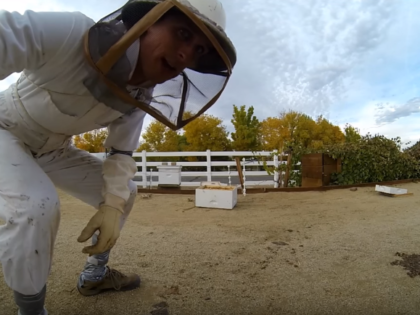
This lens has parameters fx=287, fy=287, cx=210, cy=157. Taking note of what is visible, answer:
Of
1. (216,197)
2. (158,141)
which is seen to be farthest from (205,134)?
(216,197)

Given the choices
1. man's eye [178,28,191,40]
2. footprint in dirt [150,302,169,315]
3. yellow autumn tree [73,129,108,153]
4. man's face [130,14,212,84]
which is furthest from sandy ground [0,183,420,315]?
yellow autumn tree [73,129,108,153]

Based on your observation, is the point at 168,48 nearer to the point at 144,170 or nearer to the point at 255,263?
the point at 255,263

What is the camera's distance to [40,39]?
0.96m

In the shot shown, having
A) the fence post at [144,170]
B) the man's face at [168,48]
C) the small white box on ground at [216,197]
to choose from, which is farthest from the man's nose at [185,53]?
the fence post at [144,170]

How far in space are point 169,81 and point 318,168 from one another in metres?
5.36

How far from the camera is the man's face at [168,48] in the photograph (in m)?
1.03

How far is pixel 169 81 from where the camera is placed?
4.10 ft

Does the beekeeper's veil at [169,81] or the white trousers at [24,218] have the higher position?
the beekeeper's veil at [169,81]

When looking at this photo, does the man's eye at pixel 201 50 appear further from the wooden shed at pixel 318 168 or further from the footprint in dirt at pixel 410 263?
the wooden shed at pixel 318 168

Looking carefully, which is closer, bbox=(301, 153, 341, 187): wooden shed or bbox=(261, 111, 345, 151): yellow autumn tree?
bbox=(301, 153, 341, 187): wooden shed

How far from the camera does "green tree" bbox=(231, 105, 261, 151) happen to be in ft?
79.6

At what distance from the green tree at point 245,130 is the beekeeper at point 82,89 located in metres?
22.8

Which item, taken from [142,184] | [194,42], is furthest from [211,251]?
[142,184]

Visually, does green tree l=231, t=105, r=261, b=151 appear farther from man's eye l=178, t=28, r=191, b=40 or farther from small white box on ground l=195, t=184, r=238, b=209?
man's eye l=178, t=28, r=191, b=40
